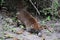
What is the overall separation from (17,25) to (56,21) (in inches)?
56.8

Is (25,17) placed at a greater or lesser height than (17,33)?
greater

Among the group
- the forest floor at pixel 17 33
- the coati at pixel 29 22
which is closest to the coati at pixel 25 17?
the coati at pixel 29 22

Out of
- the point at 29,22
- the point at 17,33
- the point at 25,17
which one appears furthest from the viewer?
the point at 25,17

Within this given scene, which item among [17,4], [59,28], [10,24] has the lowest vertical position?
[59,28]

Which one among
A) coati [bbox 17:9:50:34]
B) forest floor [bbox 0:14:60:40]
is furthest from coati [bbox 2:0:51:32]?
forest floor [bbox 0:14:60:40]

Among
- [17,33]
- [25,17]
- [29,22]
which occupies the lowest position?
[17,33]

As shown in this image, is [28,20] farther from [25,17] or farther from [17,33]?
[17,33]

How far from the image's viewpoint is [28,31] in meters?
4.83

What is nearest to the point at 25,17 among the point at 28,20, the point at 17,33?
the point at 28,20

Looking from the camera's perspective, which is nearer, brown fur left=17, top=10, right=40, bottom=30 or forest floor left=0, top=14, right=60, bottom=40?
forest floor left=0, top=14, right=60, bottom=40

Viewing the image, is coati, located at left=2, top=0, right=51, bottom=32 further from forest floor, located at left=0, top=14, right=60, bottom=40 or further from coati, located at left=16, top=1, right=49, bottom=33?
forest floor, located at left=0, top=14, right=60, bottom=40

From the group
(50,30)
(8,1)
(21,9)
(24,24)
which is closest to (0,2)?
(8,1)

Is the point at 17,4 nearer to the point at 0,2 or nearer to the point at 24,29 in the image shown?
the point at 0,2

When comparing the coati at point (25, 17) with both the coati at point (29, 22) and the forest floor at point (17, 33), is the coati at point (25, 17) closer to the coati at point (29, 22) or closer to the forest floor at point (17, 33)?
the coati at point (29, 22)
